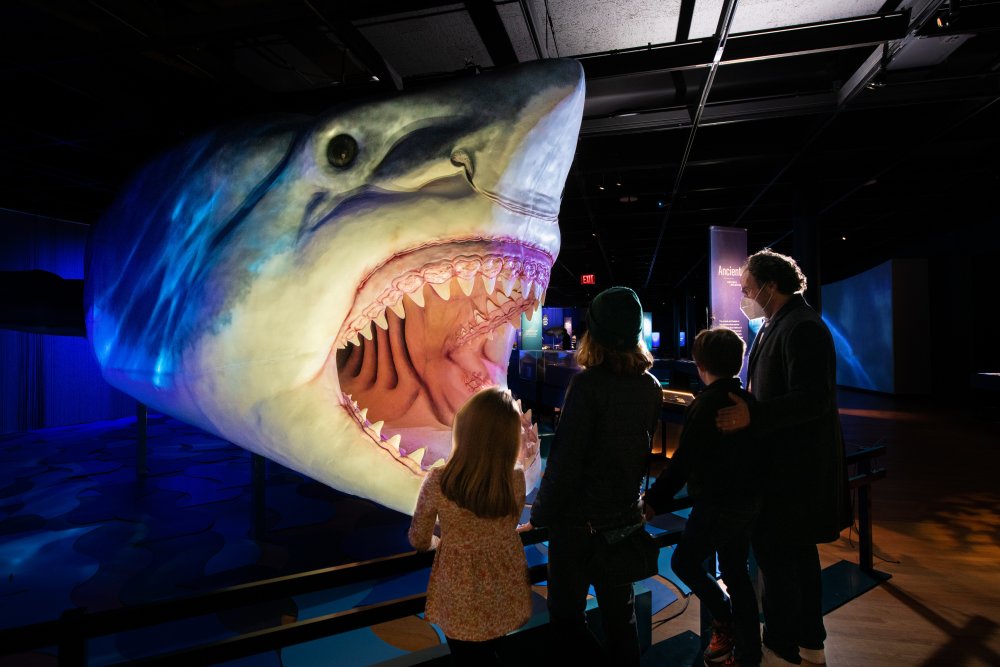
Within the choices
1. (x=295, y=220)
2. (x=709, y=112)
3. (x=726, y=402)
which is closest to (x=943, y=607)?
(x=726, y=402)

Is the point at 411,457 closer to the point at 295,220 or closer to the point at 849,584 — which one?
the point at 295,220

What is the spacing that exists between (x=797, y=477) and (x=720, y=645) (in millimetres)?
605

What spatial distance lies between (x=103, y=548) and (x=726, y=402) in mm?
3201

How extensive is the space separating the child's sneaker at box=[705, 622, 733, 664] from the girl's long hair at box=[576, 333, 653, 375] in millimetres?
961

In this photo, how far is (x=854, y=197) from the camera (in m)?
9.74

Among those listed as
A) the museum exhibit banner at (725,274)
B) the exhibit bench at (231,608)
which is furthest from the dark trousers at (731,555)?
the museum exhibit banner at (725,274)

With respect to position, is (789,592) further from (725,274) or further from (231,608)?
(725,274)

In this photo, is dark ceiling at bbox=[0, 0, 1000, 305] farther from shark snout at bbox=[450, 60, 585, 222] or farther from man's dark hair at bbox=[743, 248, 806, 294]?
man's dark hair at bbox=[743, 248, 806, 294]

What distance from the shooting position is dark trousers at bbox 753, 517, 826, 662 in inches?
65.4

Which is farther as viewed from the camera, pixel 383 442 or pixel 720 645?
pixel 720 645

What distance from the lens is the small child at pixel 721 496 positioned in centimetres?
164

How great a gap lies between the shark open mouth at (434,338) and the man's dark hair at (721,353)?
572 mm

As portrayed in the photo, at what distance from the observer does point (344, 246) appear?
1.38 m

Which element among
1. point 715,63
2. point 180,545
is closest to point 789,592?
point 180,545
